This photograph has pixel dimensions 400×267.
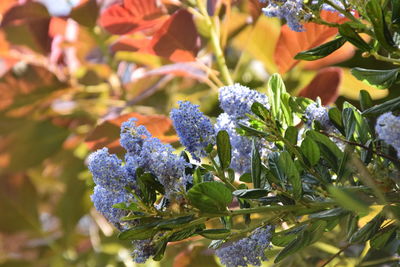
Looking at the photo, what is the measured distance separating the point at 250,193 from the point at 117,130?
1.28 feet

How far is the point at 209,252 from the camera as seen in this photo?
83 cm

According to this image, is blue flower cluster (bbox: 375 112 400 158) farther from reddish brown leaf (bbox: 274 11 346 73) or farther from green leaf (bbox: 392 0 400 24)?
reddish brown leaf (bbox: 274 11 346 73)

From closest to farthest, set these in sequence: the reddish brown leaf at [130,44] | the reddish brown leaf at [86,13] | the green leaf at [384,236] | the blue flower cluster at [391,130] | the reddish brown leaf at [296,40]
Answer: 1. the blue flower cluster at [391,130]
2. the green leaf at [384,236]
3. the reddish brown leaf at [296,40]
4. the reddish brown leaf at [130,44]
5. the reddish brown leaf at [86,13]

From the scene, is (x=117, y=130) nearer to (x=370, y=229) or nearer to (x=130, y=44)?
(x=130, y=44)

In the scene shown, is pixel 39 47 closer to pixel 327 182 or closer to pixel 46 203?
pixel 46 203

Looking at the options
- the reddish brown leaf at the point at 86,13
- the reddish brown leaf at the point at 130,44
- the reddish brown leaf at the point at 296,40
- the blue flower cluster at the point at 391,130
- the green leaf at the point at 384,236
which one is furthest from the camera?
the reddish brown leaf at the point at 86,13

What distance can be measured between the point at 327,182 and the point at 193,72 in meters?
0.41

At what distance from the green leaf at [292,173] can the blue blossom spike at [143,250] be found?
12 cm

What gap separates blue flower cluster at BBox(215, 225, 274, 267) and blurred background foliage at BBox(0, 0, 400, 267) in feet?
0.96

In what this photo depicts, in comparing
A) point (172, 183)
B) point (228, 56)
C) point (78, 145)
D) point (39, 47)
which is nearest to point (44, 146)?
point (78, 145)

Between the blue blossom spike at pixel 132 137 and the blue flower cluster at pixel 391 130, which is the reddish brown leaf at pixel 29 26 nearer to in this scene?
the blue blossom spike at pixel 132 137

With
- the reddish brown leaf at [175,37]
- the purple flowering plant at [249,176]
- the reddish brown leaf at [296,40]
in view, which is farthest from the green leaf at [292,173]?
the reddish brown leaf at [175,37]

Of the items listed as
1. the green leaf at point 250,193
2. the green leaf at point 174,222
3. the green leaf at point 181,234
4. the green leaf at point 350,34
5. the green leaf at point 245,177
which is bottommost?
the green leaf at point 245,177

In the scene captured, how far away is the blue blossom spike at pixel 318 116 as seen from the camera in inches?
22.0
